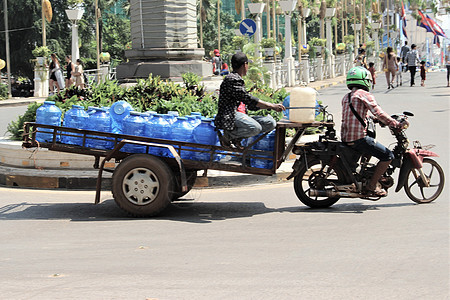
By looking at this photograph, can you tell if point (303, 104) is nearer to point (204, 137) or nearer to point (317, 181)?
point (317, 181)

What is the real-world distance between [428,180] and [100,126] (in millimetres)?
3868

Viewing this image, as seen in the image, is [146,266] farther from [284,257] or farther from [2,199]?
[2,199]

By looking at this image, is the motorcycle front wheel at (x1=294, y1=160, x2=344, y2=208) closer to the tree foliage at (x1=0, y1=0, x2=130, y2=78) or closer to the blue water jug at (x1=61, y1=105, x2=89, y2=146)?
the blue water jug at (x1=61, y1=105, x2=89, y2=146)

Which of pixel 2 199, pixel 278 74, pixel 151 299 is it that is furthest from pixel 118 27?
pixel 151 299

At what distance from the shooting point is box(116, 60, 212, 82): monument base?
1617 cm

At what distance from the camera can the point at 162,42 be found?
653 inches

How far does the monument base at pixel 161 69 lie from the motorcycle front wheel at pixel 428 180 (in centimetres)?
890

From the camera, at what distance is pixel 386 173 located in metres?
7.88

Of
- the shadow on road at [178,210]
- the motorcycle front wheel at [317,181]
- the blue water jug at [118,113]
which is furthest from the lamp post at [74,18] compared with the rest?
the motorcycle front wheel at [317,181]

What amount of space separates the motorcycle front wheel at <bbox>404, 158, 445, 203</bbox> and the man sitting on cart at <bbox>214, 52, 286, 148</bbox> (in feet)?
5.90

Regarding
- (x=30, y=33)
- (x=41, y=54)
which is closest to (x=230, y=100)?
(x=41, y=54)

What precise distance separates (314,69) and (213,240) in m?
40.6

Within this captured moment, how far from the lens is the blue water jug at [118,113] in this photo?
800 cm

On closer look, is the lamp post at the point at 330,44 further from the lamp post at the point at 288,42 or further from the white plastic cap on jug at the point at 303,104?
the white plastic cap on jug at the point at 303,104
